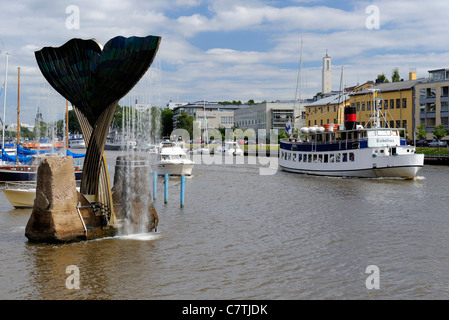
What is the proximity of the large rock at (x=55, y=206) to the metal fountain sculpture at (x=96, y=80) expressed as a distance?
18cm

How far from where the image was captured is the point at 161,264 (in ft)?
62.2

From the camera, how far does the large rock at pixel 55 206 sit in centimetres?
2034

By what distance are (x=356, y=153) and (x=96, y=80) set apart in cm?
4264

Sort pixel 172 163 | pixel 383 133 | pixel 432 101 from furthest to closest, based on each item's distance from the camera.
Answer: pixel 432 101
pixel 172 163
pixel 383 133

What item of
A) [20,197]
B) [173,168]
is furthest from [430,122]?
[20,197]

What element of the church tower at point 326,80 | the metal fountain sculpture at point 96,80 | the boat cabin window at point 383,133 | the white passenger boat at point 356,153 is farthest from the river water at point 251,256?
the church tower at point 326,80

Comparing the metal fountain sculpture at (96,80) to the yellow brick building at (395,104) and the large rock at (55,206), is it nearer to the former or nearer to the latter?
the large rock at (55,206)

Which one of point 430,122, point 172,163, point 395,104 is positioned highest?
point 395,104

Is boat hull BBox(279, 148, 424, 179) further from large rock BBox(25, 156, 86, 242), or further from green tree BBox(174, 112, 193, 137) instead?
green tree BBox(174, 112, 193, 137)

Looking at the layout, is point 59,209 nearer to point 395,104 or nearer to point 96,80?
point 96,80

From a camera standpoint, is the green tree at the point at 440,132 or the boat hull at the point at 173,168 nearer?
the boat hull at the point at 173,168

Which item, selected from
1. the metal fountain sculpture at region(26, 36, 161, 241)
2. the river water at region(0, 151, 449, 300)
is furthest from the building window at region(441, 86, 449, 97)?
the metal fountain sculpture at region(26, 36, 161, 241)

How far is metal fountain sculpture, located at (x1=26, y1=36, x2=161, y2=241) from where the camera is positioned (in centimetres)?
1888

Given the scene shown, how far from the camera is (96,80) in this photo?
65.5 ft
